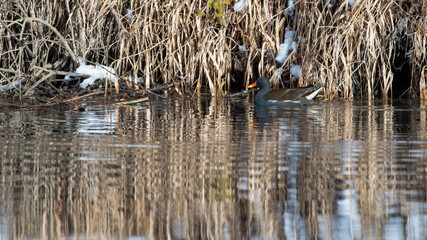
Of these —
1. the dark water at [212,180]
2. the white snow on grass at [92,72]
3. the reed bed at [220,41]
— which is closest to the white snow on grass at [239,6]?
the reed bed at [220,41]

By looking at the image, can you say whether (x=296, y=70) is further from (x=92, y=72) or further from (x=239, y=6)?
(x=92, y=72)

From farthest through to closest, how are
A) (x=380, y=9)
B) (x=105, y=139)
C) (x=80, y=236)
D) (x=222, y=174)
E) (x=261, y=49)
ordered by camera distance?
(x=261, y=49) → (x=380, y=9) → (x=105, y=139) → (x=222, y=174) → (x=80, y=236)

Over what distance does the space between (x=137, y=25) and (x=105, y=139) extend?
16.9 ft

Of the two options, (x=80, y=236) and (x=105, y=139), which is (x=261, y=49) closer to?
(x=105, y=139)

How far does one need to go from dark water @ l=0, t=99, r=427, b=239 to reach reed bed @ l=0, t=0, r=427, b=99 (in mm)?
3265

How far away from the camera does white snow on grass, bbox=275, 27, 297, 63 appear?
1094 centimetres

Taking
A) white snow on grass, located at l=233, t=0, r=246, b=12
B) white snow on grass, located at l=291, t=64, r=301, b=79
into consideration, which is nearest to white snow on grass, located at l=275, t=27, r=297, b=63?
white snow on grass, located at l=291, t=64, r=301, b=79

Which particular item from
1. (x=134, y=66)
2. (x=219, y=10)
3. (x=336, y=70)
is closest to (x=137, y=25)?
(x=134, y=66)

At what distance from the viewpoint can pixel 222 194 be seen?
376cm

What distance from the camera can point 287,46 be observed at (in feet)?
36.1

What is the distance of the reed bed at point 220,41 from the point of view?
1025cm

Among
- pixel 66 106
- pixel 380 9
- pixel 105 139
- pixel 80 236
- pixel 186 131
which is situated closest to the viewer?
pixel 80 236

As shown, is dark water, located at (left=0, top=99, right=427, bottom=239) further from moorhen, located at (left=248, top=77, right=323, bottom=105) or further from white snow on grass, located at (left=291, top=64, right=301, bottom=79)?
white snow on grass, located at (left=291, top=64, right=301, bottom=79)

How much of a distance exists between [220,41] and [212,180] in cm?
679
